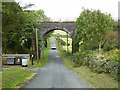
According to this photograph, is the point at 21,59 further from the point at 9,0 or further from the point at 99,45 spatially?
the point at 9,0

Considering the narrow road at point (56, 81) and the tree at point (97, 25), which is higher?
the tree at point (97, 25)

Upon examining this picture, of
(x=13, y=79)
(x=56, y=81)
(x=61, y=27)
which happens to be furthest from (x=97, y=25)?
(x=13, y=79)

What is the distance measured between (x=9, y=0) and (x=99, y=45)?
3492 cm

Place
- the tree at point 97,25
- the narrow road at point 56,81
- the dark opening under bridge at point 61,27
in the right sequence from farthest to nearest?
1. the dark opening under bridge at point 61,27
2. the tree at point 97,25
3. the narrow road at point 56,81

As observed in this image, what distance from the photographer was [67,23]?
7244 centimetres

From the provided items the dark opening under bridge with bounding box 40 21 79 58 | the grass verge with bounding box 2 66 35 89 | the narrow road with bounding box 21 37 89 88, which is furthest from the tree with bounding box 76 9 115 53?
the grass verge with bounding box 2 66 35 89

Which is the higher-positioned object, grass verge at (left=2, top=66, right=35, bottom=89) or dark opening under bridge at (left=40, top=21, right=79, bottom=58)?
dark opening under bridge at (left=40, top=21, right=79, bottom=58)

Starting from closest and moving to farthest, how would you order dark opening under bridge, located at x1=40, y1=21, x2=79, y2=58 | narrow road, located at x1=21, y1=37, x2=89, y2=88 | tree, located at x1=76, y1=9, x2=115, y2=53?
narrow road, located at x1=21, y1=37, x2=89, y2=88, tree, located at x1=76, y1=9, x2=115, y2=53, dark opening under bridge, located at x1=40, y1=21, x2=79, y2=58

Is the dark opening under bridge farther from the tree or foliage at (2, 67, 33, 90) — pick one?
foliage at (2, 67, 33, 90)

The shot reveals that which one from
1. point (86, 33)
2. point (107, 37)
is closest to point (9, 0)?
point (107, 37)

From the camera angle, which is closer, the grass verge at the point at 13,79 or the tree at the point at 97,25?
the grass verge at the point at 13,79

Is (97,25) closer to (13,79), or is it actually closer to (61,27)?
(61,27)

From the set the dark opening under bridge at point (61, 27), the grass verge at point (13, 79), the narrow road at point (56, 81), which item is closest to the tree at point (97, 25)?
the dark opening under bridge at point (61, 27)

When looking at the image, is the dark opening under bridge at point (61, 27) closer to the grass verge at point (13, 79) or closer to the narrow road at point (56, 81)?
the narrow road at point (56, 81)
